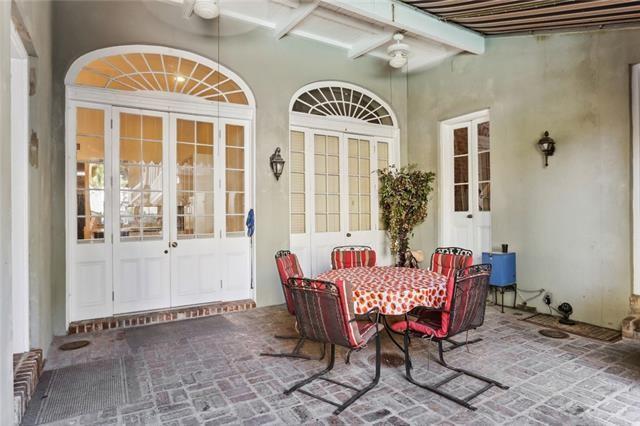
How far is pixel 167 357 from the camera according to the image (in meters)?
3.64

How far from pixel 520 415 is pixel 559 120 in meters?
3.72

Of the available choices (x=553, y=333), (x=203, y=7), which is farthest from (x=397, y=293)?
(x=203, y=7)

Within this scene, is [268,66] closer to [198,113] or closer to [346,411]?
[198,113]

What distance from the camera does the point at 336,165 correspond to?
6.25m

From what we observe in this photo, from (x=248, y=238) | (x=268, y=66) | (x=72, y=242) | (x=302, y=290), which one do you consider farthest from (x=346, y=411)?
(x=268, y=66)

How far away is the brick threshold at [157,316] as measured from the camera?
4.36 meters

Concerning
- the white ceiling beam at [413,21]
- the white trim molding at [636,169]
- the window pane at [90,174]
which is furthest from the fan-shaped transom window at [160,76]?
the white trim molding at [636,169]

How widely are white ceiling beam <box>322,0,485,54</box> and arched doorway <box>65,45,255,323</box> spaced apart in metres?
1.87

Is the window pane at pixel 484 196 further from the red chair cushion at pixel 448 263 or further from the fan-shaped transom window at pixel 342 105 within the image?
the fan-shaped transom window at pixel 342 105

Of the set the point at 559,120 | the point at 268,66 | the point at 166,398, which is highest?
the point at 268,66

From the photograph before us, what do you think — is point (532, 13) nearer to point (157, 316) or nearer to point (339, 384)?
point (339, 384)

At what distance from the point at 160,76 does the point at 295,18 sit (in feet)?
6.15

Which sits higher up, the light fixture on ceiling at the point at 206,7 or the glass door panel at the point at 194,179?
the light fixture on ceiling at the point at 206,7

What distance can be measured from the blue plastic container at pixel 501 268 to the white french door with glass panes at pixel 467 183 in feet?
1.81
